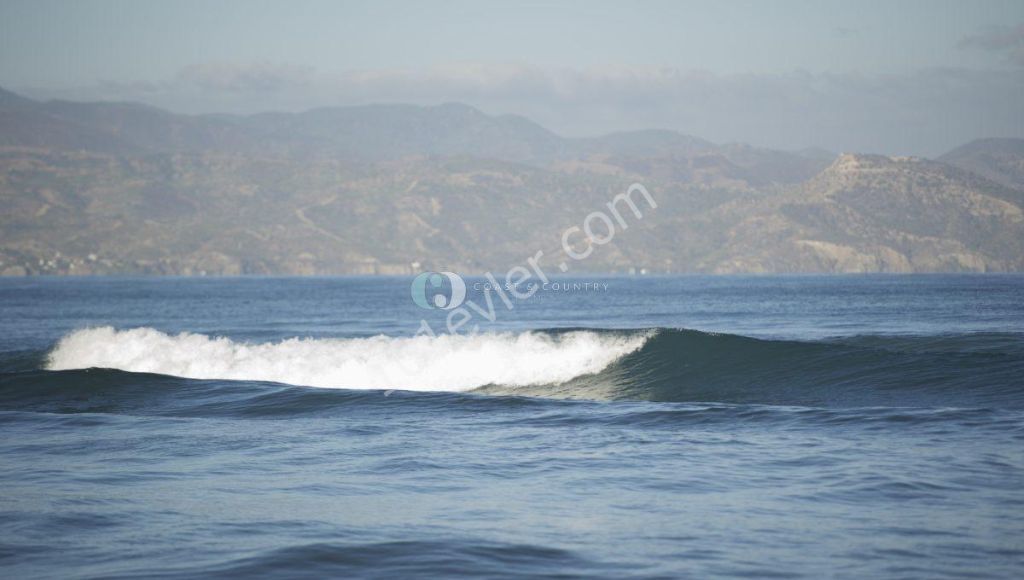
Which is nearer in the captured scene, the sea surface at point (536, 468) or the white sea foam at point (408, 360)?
the sea surface at point (536, 468)

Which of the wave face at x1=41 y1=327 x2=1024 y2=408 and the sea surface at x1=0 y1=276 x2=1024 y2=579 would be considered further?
the wave face at x1=41 y1=327 x2=1024 y2=408

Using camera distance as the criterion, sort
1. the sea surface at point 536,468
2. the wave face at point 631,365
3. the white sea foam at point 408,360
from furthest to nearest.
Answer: the white sea foam at point 408,360 → the wave face at point 631,365 → the sea surface at point 536,468

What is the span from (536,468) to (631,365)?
622 inches

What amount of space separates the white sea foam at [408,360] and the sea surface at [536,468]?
0.13 metres

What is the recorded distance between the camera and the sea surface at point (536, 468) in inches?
395

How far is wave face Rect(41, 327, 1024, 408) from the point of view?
23.5 metres

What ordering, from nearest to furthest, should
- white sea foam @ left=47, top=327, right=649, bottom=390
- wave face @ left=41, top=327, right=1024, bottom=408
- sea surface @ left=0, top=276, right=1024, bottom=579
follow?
sea surface @ left=0, top=276, right=1024, bottom=579 < wave face @ left=41, top=327, right=1024, bottom=408 < white sea foam @ left=47, top=327, right=649, bottom=390

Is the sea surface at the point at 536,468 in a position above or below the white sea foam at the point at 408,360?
below

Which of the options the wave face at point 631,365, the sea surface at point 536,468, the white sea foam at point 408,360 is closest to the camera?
the sea surface at point 536,468

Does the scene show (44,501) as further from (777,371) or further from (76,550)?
(777,371)

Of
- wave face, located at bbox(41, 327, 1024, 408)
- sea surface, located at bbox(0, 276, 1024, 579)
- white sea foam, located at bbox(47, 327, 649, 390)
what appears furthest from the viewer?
white sea foam, located at bbox(47, 327, 649, 390)

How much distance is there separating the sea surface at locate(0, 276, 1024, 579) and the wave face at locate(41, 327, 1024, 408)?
0.12m

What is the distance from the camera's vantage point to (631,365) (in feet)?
98.1

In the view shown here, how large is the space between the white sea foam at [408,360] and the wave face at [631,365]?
0.19 feet
